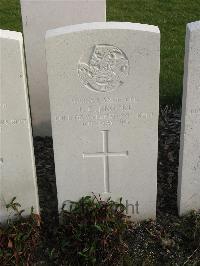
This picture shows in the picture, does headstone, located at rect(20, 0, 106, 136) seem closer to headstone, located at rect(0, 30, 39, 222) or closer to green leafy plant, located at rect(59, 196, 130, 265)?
headstone, located at rect(0, 30, 39, 222)

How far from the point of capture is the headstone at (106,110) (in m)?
4.09

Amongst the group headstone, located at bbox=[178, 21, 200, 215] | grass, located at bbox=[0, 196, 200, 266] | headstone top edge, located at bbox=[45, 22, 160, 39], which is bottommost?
grass, located at bbox=[0, 196, 200, 266]

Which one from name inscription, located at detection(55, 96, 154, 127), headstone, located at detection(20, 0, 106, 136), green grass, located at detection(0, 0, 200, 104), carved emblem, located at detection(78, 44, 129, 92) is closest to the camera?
carved emblem, located at detection(78, 44, 129, 92)

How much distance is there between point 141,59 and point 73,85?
0.58 metres

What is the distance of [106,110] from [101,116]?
0.23ft

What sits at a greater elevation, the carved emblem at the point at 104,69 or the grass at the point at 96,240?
the carved emblem at the point at 104,69

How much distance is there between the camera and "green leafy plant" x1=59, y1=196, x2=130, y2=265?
4434mm

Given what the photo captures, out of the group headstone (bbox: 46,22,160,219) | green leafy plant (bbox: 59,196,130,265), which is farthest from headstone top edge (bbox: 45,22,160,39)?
green leafy plant (bbox: 59,196,130,265)

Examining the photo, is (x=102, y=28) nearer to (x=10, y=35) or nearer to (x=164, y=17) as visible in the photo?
(x=10, y=35)

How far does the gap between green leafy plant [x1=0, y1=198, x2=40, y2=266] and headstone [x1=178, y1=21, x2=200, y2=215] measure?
1383mm

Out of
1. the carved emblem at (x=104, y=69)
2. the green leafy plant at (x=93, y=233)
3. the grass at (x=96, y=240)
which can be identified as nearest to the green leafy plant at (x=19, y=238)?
the grass at (x=96, y=240)

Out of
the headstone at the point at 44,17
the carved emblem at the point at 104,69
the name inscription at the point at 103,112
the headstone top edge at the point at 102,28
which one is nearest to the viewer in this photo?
the headstone top edge at the point at 102,28

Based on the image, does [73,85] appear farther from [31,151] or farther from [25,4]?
[25,4]

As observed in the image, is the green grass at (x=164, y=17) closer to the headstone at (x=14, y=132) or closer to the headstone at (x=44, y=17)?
the headstone at (x=44, y=17)
